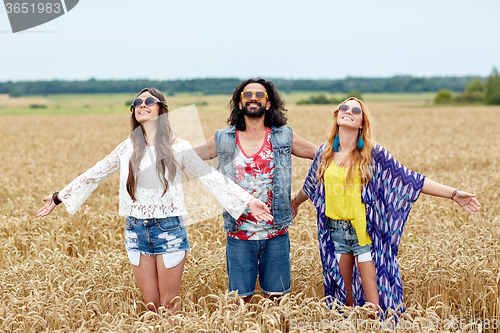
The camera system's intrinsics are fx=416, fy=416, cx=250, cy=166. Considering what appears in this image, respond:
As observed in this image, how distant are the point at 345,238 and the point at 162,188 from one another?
5.52 ft

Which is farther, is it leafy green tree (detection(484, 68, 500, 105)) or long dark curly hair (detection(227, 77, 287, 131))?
leafy green tree (detection(484, 68, 500, 105))

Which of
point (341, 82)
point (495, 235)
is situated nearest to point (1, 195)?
point (495, 235)

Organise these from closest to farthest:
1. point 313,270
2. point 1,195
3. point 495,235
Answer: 1. point 313,270
2. point 495,235
3. point 1,195

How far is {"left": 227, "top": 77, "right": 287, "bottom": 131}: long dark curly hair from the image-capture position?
4023mm

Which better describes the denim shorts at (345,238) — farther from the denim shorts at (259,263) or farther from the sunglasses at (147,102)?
the sunglasses at (147,102)

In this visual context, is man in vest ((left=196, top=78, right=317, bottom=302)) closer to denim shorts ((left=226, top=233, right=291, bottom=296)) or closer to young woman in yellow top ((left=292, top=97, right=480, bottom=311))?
denim shorts ((left=226, top=233, right=291, bottom=296))

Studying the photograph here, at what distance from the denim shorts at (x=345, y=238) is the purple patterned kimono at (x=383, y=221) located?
0.21ft

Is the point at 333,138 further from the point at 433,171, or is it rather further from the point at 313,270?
the point at 433,171

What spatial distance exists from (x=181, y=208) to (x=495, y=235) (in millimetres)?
4549

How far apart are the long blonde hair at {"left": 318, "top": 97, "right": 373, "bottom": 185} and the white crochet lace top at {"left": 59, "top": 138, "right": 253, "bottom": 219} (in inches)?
30.3

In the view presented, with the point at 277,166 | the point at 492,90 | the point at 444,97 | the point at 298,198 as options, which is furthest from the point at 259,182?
the point at 444,97

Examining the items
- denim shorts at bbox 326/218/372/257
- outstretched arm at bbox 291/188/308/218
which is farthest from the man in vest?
denim shorts at bbox 326/218/372/257

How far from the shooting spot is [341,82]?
112 meters

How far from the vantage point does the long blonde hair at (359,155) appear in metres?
3.63
